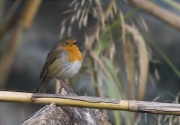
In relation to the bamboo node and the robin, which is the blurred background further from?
the bamboo node

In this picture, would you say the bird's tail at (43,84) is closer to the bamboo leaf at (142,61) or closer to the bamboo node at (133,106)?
the bamboo leaf at (142,61)

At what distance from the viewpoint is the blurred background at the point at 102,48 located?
130 inches

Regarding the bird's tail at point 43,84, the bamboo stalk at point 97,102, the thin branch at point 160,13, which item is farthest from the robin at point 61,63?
the bamboo stalk at point 97,102

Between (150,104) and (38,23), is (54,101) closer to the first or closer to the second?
(150,104)

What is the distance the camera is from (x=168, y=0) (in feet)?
11.2

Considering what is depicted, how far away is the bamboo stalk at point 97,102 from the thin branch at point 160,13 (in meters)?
2.00

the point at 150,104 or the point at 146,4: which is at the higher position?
the point at 146,4

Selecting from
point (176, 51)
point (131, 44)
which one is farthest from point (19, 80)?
point (131, 44)

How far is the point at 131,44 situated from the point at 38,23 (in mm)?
1885

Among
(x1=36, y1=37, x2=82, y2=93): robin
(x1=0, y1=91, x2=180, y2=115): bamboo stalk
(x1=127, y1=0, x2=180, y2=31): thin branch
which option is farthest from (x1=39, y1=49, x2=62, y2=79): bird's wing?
(x1=0, y1=91, x2=180, y2=115): bamboo stalk

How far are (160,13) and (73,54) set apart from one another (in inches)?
42.6

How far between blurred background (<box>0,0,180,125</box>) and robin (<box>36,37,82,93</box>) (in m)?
0.11

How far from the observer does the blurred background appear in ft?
10.8

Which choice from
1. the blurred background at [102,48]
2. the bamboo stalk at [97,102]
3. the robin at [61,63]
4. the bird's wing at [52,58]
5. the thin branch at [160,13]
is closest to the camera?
the bamboo stalk at [97,102]
